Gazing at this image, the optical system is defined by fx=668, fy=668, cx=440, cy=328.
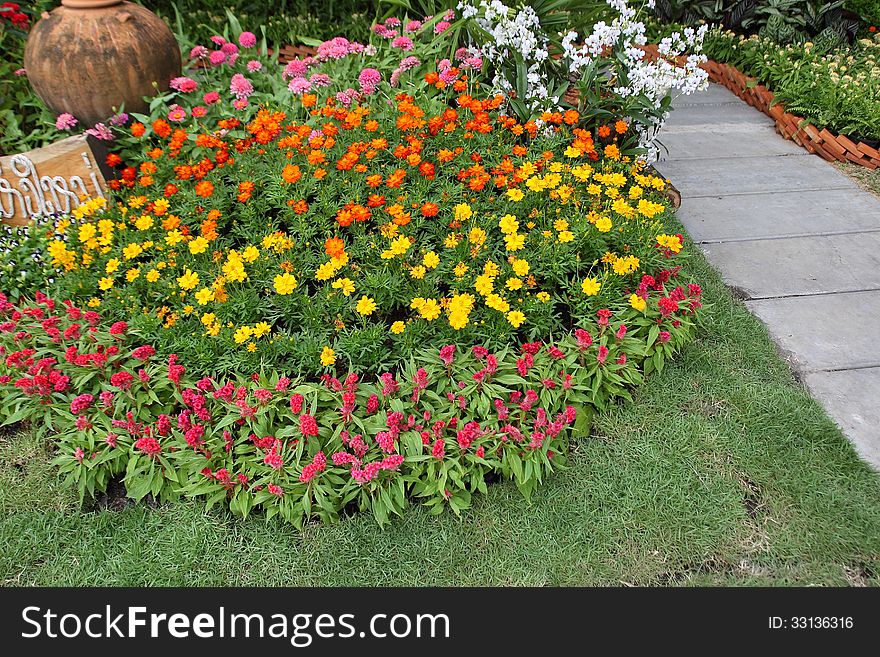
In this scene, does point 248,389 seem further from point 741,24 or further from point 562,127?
point 741,24

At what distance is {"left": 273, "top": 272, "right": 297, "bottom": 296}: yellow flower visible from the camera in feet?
8.56

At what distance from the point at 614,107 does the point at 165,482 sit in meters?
3.07

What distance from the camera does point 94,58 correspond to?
3.48 metres

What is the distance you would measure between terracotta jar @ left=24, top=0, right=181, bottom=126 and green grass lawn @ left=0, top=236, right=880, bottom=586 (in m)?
1.92

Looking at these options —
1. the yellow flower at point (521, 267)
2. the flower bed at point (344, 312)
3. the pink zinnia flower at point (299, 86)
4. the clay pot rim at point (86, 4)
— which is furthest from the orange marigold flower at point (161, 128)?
the yellow flower at point (521, 267)

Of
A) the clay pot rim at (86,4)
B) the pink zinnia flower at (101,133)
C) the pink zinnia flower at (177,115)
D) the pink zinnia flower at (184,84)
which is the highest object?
the clay pot rim at (86,4)

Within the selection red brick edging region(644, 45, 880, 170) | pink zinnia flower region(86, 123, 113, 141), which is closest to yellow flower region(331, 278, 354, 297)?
pink zinnia flower region(86, 123, 113, 141)

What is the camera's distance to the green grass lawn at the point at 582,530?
2.26 m

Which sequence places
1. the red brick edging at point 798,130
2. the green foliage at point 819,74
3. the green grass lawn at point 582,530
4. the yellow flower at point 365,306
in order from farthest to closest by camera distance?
the green foliage at point 819,74
the red brick edging at point 798,130
the yellow flower at point 365,306
the green grass lawn at point 582,530

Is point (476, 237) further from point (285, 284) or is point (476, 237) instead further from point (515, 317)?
point (285, 284)

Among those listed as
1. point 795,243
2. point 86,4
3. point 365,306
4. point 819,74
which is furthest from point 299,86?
Result: point 819,74

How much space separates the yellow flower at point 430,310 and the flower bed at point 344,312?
0.02 m

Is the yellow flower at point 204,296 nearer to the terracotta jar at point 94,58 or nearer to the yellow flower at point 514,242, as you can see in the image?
the yellow flower at point 514,242

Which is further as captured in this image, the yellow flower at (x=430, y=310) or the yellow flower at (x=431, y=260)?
the yellow flower at (x=431, y=260)
